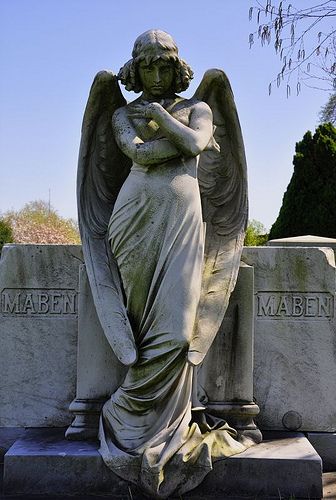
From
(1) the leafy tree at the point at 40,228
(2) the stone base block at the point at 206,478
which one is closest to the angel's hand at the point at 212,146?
(2) the stone base block at the point at 206,478

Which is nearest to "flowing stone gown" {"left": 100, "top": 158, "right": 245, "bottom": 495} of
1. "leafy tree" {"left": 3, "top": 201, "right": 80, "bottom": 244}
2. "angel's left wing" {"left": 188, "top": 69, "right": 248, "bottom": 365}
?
"angel's left wing" {"left": 188, "top": 69, "right": 248, "bottom": 365}

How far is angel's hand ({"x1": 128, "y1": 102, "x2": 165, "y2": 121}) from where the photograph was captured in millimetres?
4719

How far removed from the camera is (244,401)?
5008mm

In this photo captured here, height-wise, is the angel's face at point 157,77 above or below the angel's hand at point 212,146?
above

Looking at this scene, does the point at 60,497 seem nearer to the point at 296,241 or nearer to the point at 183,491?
the point at 183,491

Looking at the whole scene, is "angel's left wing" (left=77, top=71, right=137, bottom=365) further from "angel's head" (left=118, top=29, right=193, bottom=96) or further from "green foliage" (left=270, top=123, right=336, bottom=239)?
"green foliage" (left=270, top=123, right=336, bottom=239)

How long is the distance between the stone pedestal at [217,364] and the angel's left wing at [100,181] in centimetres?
19

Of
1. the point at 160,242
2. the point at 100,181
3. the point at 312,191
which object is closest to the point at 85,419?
the point at 160,242

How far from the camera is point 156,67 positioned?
4.91 meters

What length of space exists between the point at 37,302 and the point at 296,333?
6.23 feet

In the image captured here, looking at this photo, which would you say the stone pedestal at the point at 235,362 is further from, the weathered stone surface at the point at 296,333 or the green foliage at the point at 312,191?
the green foliage at the point at 312,191

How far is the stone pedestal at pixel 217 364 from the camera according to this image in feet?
16.4

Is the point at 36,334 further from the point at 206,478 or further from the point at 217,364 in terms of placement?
the point at 206,478

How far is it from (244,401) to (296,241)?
3841 millimetres
